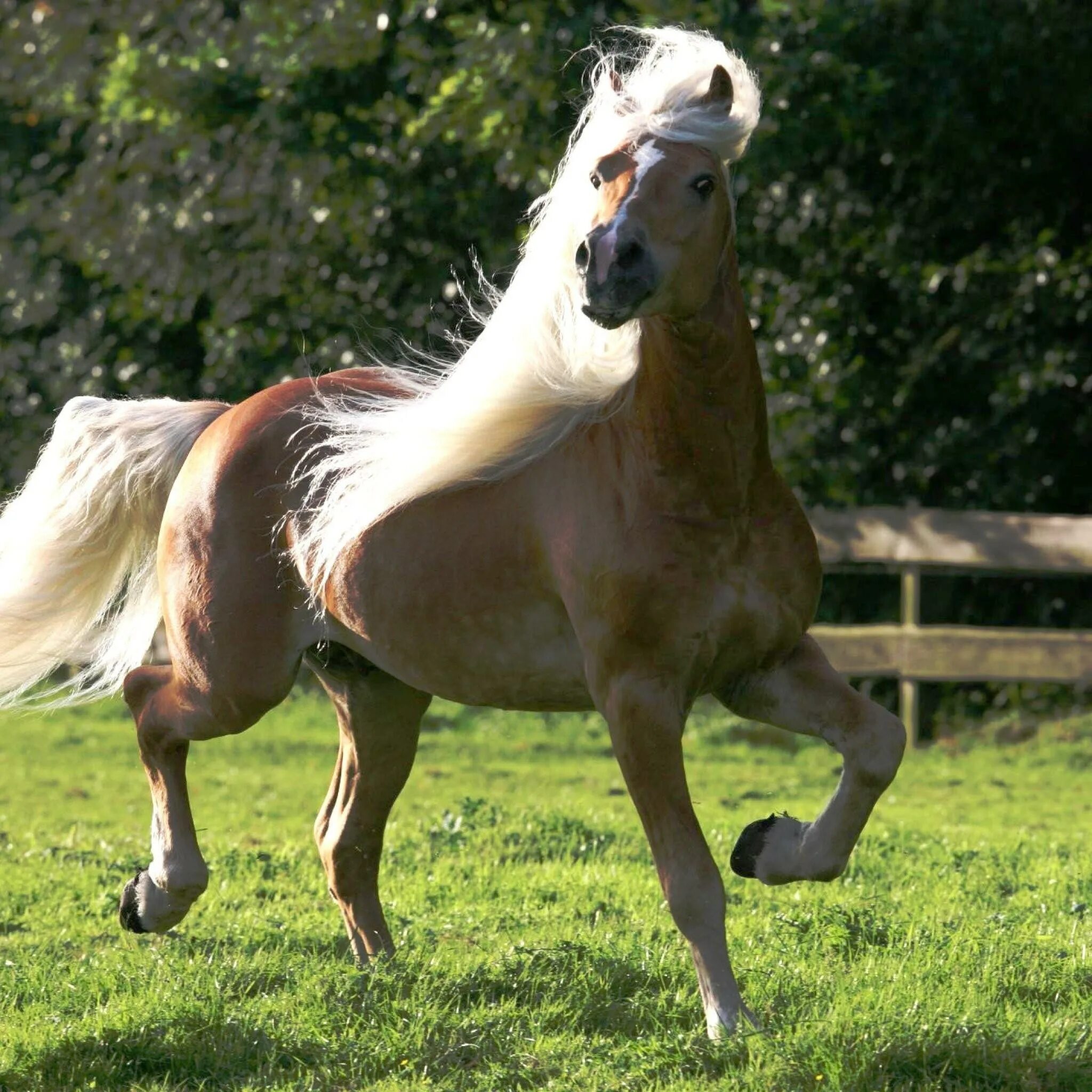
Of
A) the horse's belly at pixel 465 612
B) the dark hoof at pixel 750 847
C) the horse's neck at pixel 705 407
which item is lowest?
the dark hoof at pixel 750 847

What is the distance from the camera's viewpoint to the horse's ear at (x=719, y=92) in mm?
3996

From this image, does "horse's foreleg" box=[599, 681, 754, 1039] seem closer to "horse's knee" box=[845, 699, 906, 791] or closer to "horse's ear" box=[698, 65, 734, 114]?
"horse's knee" box=[845, 699, 906, 791]

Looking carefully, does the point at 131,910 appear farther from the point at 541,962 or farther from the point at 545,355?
the point at 545,355

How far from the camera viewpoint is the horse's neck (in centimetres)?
402

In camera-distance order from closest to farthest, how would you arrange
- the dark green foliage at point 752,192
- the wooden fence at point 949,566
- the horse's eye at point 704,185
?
the horse's eye at point 704,185 < the dark green foliage at point 752,192 < the wooden fence at point 949,566

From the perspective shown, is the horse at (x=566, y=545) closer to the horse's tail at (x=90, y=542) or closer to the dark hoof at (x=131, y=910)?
the dark hoof at (x=131, y=910)

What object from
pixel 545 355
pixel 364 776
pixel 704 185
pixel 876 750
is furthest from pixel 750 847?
pixel 704 185

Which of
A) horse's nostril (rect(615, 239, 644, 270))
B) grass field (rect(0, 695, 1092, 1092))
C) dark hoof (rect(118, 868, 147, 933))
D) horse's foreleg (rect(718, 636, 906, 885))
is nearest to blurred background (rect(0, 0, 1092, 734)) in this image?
grass field (rect(0, 695, 1092, 1092))

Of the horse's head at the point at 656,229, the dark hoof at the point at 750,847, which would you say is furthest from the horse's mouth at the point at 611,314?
the dark hoof at the point at 750,847

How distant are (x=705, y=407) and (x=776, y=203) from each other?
793cm

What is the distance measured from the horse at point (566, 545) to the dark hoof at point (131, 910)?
2 cm

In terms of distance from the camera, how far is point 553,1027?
4.26 m

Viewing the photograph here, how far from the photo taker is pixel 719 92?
13.1ft

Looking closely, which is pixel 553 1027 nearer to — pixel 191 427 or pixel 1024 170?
pixel 191 427
